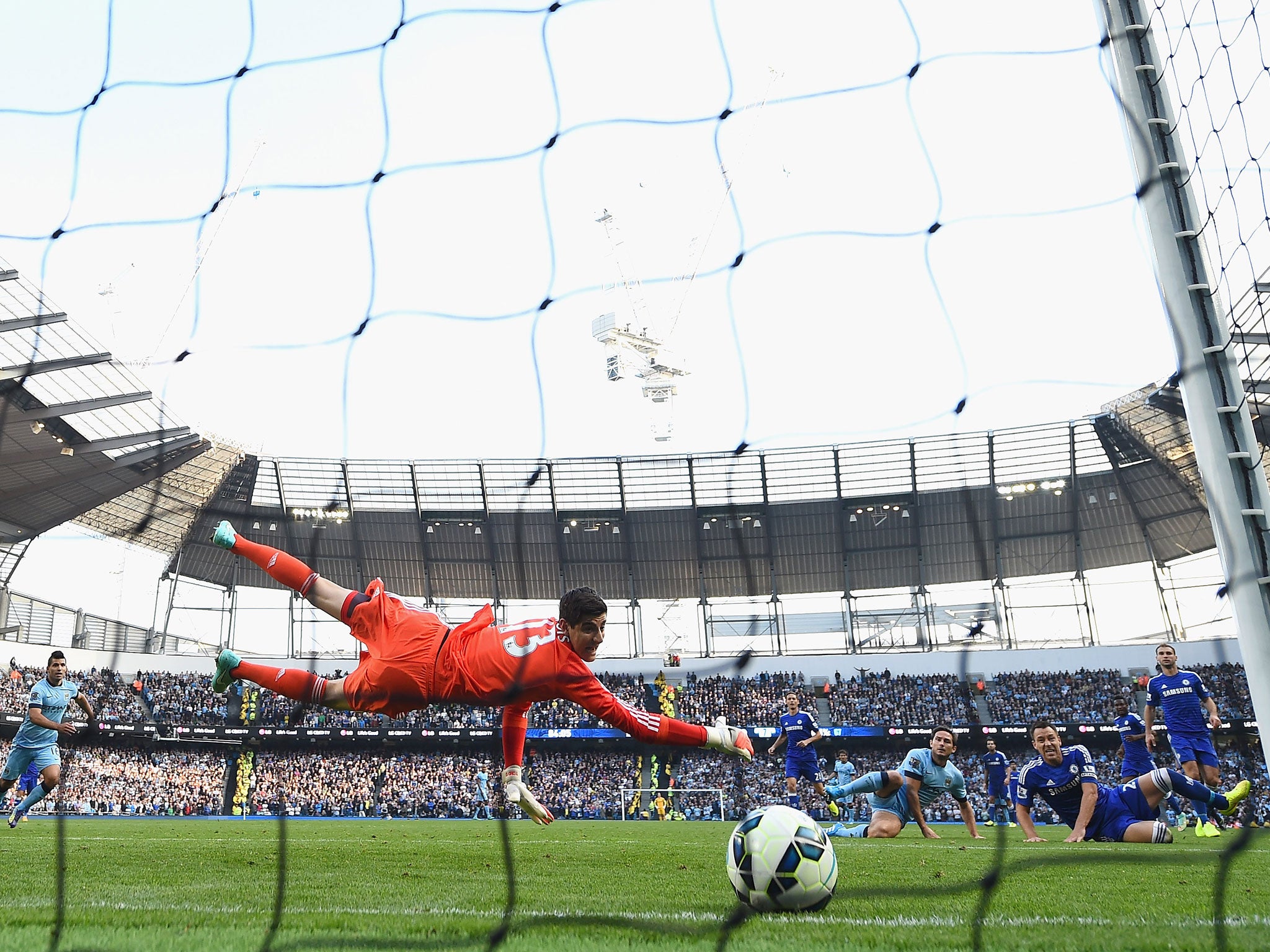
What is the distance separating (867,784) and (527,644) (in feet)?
17.3

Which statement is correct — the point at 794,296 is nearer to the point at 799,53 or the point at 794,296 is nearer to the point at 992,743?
the point at 799,53

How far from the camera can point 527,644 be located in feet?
14.3

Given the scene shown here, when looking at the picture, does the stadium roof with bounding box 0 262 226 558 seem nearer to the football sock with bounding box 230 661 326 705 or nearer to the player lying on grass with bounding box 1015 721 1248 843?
the football sock with bounding box 230 661 326 705

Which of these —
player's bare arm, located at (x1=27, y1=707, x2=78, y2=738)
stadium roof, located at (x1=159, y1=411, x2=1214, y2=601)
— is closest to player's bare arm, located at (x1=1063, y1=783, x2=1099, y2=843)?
player's bare arm, located at (x1=27, y1=707, x2=78, y2=738)

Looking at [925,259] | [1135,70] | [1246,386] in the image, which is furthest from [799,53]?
[1246,386]

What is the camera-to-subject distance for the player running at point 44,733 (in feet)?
26.2

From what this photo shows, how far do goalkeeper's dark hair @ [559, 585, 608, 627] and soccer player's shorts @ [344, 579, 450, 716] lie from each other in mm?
654

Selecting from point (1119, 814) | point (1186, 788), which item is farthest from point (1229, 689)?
point (1186, 788)

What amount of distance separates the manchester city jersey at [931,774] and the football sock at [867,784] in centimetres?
21

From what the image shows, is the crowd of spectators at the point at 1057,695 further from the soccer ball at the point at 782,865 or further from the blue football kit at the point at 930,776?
the soccer ball at the point at 782,865

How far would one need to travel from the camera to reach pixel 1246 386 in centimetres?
395

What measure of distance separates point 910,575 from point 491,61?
90.8 feet

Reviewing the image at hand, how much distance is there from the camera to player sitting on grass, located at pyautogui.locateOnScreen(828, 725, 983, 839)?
8.43 meters

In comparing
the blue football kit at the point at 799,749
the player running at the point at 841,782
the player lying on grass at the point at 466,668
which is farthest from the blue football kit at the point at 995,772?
the player lying on grass at the point at 466,668
